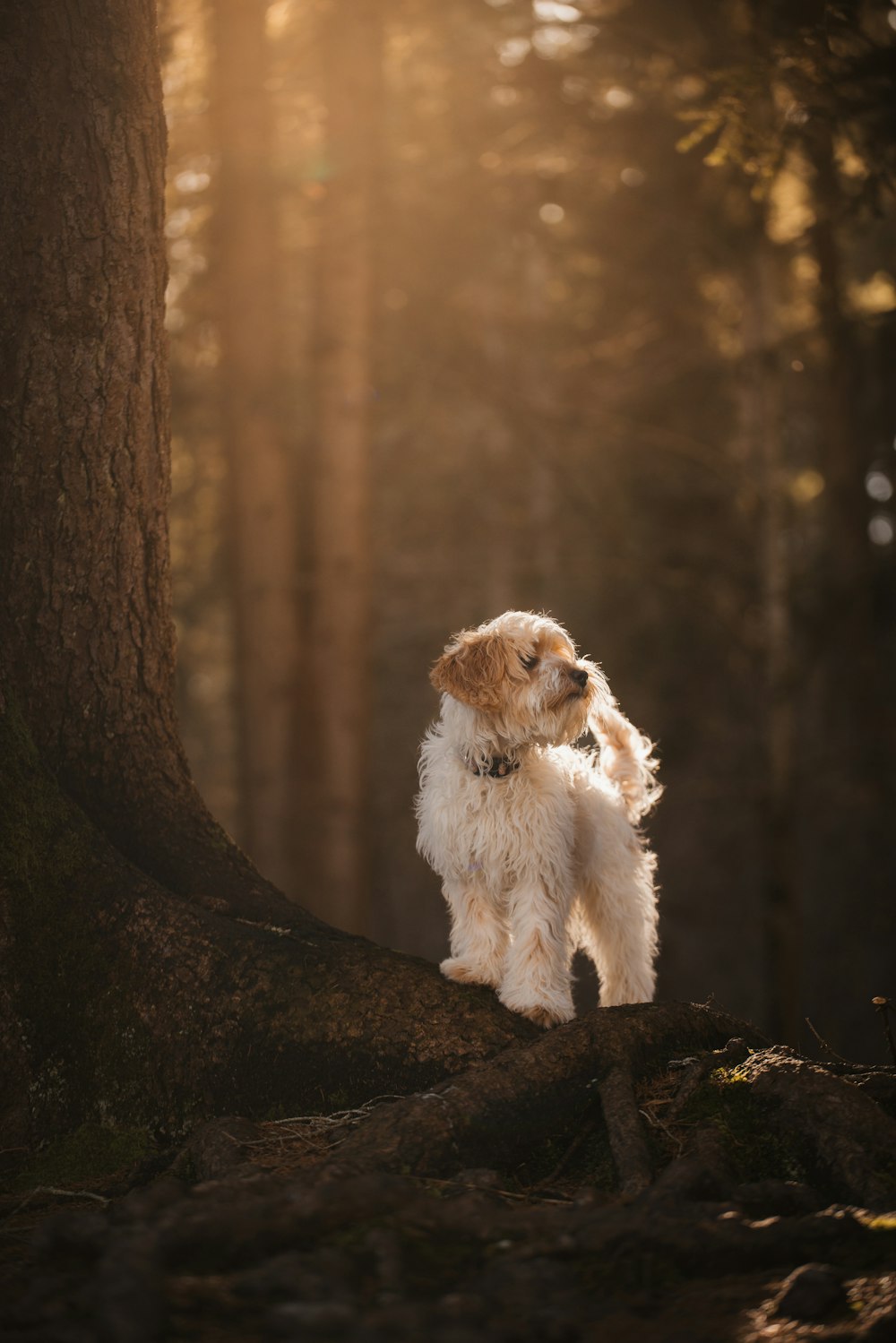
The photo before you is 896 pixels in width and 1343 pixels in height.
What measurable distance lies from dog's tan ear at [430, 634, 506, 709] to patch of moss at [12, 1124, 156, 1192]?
7.82 feet

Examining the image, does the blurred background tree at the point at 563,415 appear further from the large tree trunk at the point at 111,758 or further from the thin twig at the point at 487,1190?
the thin twig at the point at 487,1190

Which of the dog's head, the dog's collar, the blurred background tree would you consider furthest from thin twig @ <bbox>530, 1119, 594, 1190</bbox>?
the blurred background tree

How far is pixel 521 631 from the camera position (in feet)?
18.8

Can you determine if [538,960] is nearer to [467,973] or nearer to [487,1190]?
[467,973]

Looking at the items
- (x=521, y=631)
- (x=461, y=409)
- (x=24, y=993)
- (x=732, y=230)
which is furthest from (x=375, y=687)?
(x=24, y=993)

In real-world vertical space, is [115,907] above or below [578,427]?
below

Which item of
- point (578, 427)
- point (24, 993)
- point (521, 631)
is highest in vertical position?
point (578, 427)

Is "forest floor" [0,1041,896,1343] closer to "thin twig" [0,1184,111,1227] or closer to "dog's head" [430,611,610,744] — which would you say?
"thin twig" [0,1184,111,1227]

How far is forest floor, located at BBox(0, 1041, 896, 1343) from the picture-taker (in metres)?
2.63

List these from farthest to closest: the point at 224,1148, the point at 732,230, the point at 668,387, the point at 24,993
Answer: the point at 668,387 < the point at 732,230 < the point at 24,993 < the point at 224,1148

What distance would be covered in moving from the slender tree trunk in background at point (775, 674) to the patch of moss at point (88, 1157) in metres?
10.2

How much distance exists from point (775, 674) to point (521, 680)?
27.5ft

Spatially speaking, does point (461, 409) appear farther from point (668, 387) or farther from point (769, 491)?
point (769, 491)

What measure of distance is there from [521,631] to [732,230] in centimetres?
Answer: 929
